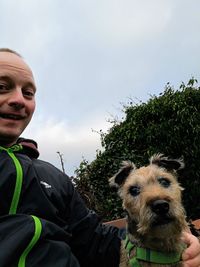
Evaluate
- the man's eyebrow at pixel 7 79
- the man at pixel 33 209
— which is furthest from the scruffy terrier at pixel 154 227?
the man's eyebrow at pixel 7 79

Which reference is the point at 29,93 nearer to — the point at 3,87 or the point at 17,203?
the point at 3,87

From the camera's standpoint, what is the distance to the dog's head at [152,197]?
3314 millimetres

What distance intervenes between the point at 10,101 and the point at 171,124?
21.2 ft

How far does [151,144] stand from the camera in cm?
883

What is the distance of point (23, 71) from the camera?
296 centimetres

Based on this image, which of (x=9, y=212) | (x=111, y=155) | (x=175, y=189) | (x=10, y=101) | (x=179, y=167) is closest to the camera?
(x=9, y=212)

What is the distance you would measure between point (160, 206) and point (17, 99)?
4.96 ft

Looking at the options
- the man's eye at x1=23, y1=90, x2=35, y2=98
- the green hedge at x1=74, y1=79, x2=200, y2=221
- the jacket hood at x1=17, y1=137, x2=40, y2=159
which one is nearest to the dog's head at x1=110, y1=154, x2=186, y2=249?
the jacket hood at x1=17, y1=137, x2=40, y2=159

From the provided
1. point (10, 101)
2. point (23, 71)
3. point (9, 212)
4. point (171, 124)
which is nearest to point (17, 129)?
point (10, 101)

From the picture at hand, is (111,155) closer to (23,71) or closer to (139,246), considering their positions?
(139,246)

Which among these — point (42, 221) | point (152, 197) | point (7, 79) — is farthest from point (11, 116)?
point (152, 197)

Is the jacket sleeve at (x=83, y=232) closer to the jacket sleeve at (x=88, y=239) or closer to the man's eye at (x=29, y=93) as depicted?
the jacket sleeve at (x=88, y=239)

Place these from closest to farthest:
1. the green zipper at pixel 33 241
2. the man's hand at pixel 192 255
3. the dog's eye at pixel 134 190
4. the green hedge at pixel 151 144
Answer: the green zipper at pixel 33 241 < the man's hand at pixel 192 255 < the dog's eye at pixel 134 190 < the green hedge at pixel 151 144

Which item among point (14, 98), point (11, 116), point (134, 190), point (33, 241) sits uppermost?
point (14, 98)
